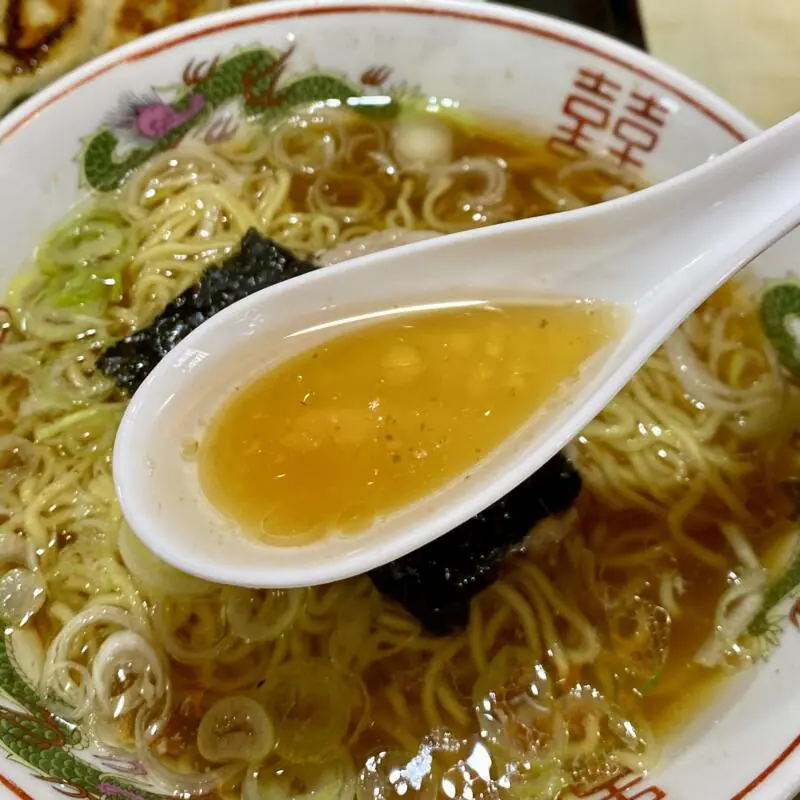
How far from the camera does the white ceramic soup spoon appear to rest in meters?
1.22

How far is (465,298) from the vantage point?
1452mm

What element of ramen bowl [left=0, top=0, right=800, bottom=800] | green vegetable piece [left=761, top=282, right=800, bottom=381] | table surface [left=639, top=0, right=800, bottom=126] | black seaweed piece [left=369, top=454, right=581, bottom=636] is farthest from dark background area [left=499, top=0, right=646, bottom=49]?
black seaweed piece [left=369, top=454, right=581, bottom=636]

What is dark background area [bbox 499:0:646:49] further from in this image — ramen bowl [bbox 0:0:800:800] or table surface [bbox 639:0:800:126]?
ramen bowl [bbox 0:0:800:800]

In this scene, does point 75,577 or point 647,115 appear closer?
point 75,577

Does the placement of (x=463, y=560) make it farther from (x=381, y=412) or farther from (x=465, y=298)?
(x=465, y=298)

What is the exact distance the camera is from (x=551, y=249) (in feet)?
4.62

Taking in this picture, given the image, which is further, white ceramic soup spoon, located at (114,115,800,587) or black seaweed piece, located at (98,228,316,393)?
black seaweed piece, located at (98,228,316,393)

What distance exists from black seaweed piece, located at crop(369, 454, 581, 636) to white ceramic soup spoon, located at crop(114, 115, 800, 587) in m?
0.25

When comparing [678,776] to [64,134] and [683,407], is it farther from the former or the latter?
[64,134]

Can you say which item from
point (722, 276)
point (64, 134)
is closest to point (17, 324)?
point (64, 134)

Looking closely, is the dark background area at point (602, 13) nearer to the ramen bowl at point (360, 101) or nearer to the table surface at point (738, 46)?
the table surface at point (738, 46)

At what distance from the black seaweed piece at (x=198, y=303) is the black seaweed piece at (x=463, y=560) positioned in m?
0.66

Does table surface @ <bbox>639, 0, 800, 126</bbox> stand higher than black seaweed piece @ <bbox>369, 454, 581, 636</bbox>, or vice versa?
table surface @ <bbox>639, 0, 800, 126</bbox>

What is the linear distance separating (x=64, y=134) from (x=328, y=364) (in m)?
0.93
